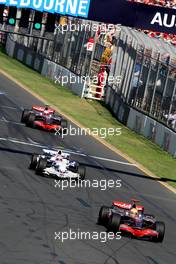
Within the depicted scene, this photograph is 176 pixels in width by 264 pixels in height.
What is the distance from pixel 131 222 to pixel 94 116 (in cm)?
2122

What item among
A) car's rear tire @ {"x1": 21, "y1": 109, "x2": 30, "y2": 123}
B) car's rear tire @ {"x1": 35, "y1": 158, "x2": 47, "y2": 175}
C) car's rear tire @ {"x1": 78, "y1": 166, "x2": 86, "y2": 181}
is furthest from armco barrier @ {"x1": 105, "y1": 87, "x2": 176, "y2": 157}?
car's rear tire @ {"x1": 35, "y1": 158, "x2": 47, "y2": 175}

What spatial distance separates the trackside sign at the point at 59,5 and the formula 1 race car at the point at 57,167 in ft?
21.9

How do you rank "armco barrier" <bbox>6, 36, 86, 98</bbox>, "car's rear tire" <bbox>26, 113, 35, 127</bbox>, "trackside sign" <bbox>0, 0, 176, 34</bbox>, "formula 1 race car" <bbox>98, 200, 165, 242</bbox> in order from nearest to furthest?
"formula 1 race car" <bbox>98, 200, 165, 242</bbox>, "trackside sign" <bbox>0, 0, 176, 34</bbox>, "car's rear tire" <bbox>26, 113, 35, 127</bbox>, "armco barrier" <bbox>6, 36, 86, 98</bbox>

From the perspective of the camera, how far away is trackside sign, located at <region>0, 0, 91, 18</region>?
99.9 ft

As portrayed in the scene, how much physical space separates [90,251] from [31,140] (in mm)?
13978

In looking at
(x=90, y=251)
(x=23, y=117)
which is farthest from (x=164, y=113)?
(x=90, y=251)

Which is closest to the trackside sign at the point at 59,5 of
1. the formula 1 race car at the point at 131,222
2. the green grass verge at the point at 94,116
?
the green grass verge at the point at 94,116

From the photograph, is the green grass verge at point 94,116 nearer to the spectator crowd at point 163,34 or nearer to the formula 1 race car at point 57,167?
the formula 1 race car at point 57,167

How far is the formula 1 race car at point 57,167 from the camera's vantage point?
997 inches

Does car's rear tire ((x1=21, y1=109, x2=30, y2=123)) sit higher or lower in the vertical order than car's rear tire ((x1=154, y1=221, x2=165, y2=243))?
lower

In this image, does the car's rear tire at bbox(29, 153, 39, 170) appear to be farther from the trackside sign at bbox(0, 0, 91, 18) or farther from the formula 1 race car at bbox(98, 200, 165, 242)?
the trackside sign at bbox(0, 0, 91, 18)

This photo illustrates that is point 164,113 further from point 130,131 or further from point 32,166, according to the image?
point 32,166

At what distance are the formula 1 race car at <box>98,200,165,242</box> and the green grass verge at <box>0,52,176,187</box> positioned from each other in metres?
8.73

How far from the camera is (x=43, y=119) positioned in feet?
113
